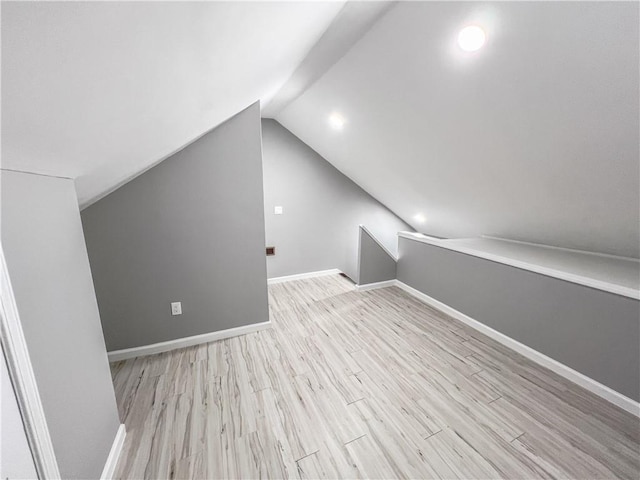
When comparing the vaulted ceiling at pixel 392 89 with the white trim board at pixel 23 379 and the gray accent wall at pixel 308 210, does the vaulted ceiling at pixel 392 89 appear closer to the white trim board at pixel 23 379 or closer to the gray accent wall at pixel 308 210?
the white trim board at pixel 23 379

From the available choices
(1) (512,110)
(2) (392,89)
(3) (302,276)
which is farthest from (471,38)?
(3) (302,276)

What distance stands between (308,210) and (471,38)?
108 inches

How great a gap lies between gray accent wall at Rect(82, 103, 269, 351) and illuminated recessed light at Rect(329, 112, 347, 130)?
73 cm

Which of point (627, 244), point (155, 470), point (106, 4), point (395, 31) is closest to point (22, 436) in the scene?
point (155, 470)

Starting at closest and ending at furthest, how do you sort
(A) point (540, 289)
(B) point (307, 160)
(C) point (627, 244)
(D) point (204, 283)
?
(C) point (627, 244), (A) point (540, 289), (D) point (204, 283), (B) point (307, 160)

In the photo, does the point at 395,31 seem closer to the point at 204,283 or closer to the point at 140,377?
the point at 204,283

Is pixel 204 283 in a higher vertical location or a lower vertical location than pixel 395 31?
lower

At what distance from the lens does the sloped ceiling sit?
1022 millimetres

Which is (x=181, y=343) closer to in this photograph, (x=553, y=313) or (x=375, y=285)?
(x=375, y=285)

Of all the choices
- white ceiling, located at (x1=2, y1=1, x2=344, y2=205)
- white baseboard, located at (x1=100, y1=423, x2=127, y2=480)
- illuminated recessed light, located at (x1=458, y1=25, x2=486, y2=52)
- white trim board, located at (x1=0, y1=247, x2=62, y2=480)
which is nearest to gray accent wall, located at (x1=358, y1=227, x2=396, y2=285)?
illuminated recessed light, located at (x1=458, y1=25, x2=486, y2=52)

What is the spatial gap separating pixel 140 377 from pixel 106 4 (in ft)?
7.50

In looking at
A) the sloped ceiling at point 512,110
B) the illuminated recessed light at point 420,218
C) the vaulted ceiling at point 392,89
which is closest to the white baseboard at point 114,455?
the vaulted ceiling at point 392,89

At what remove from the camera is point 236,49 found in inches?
34.7

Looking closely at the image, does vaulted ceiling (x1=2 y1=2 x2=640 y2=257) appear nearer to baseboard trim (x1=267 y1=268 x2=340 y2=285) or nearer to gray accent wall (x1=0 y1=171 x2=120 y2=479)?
gray accent wall (x1=0 y1=171 x2=120 y2=479)
